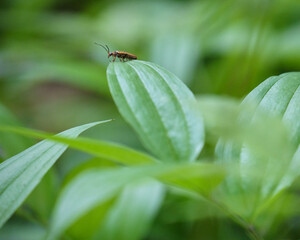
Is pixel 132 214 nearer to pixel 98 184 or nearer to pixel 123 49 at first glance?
pixel 98 184

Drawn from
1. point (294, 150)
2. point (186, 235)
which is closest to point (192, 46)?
point (186, 235)

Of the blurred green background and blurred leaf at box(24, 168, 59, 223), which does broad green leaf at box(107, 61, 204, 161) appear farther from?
the blurred green background

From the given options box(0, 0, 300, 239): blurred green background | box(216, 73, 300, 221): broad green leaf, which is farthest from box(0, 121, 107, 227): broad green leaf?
box(0, 0, 300, 239): blurred green background

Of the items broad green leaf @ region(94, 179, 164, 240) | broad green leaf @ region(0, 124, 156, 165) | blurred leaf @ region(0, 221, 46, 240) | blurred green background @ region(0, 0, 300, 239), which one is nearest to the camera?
broad green leaf @ region(0, 124, 156, 165)

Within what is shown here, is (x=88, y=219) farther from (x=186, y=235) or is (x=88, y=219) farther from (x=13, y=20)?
(x=13, y=20)

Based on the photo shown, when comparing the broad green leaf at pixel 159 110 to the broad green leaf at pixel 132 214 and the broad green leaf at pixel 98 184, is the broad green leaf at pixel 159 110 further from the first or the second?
the broad green leaf at pixel 132 214

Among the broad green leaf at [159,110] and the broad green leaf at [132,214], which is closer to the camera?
the broad green leaf at [159,110]

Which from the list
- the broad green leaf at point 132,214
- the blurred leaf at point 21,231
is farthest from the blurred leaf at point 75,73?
the broad green leaf at point 132,214
